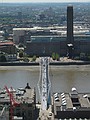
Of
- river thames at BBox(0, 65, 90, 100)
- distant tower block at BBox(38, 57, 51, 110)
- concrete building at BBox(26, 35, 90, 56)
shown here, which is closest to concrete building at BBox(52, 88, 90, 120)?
distant tower block at BBox(38, 57, 51, 110)

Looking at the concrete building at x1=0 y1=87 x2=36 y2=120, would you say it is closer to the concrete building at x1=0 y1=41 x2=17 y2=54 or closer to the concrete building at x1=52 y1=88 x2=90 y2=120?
the concrete building at x1=52 y1=88 x2=90 y2=120

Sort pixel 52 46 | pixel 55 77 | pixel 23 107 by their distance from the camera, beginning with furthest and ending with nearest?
pixel 52 46, pixel 55 77, pixel 23 107

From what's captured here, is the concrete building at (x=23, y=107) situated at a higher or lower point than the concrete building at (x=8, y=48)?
higher

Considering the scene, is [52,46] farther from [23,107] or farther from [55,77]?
[23,107]

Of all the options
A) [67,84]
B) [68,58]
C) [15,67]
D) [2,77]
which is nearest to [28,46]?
[68,58]

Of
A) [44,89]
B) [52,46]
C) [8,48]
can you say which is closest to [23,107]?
[44,89]

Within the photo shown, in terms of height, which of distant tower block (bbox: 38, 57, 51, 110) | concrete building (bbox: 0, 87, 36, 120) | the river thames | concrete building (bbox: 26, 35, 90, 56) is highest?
concrete building (bbox: 0, 87, 36, 120)

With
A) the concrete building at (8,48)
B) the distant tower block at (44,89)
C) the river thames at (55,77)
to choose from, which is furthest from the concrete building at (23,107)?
the concrete building at (8,48)

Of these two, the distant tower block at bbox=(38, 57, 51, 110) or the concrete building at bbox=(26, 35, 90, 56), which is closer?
the distant tower block at bbox=(38, 57, 51, 110)

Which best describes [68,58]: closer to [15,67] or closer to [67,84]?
[15,67]

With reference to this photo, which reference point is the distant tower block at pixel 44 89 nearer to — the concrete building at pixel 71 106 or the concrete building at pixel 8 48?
the concrete building at pixel 71 106
